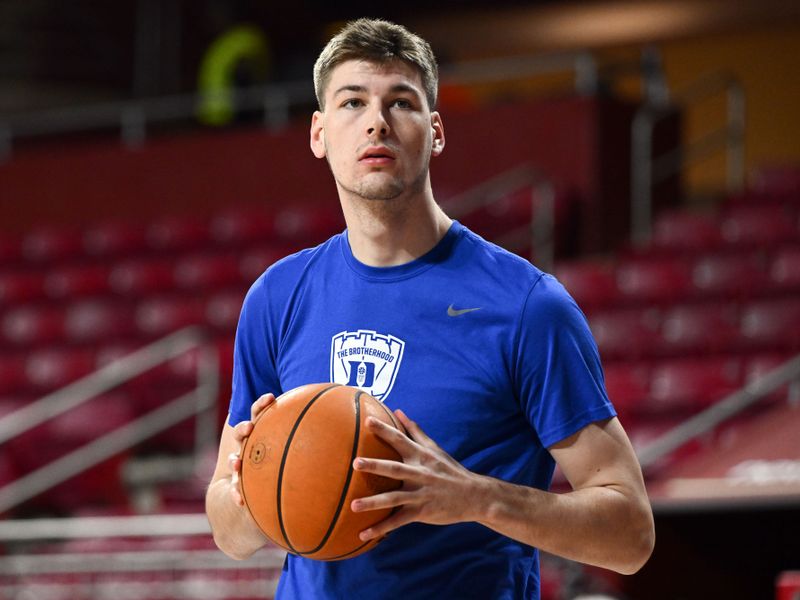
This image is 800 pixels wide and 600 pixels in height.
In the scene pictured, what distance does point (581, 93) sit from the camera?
9875 millimetres

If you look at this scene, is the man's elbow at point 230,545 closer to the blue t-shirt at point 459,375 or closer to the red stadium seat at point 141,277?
the blue t-shirt at point 459,375

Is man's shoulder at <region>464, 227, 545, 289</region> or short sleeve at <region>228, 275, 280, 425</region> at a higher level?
man's shoulder at <region>464, 227, 545, 289</region>

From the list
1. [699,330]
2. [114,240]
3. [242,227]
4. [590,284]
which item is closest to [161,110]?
[114,240]

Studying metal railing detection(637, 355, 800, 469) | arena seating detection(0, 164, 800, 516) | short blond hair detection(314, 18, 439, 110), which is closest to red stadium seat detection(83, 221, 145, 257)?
arena seating detection(0, 164, 800, 516)

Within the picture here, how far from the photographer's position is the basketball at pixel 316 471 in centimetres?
197

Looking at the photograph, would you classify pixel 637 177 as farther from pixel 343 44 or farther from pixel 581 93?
pixel 343 44

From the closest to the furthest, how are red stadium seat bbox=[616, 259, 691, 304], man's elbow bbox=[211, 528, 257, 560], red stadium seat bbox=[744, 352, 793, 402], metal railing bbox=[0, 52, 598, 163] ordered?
man's elbow bbox=[211, 528, 257, 560]
red stadium seat bbox=[744, 352, 793, 402]
red stadium seat bbox=[616, 259, 691, 304]
metal railing bbox=[0, 52, 598, 163]

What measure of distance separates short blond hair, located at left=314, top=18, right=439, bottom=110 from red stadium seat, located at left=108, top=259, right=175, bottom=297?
7.74m

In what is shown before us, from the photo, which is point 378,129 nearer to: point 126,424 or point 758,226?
point 126,424

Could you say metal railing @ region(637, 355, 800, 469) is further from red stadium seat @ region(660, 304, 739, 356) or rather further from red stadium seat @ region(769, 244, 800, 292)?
red stadium seat @ region(769, 244, 800, 292)

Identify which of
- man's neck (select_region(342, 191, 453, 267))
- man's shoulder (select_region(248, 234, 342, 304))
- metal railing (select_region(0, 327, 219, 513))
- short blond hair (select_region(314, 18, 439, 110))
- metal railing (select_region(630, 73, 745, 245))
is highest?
metal railing (select_region(630, 73, 745, 245))

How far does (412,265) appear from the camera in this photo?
2.31m

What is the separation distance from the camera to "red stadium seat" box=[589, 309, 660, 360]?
746 centimetres

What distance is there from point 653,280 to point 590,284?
377 millimetres
